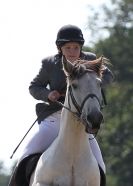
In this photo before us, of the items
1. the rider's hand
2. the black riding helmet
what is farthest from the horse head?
the black riding helmet

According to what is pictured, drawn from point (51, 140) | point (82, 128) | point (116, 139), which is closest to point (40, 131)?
point (51, 140)

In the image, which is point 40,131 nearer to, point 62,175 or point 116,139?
point 62,175

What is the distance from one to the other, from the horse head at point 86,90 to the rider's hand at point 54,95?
570mm

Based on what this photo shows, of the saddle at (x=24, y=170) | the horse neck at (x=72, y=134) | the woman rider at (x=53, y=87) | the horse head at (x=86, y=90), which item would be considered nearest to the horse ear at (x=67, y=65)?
the horse head at (x=86, y=90)

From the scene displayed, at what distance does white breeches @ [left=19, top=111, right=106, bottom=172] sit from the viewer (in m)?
16.2

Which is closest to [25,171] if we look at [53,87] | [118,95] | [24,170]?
[24,170]

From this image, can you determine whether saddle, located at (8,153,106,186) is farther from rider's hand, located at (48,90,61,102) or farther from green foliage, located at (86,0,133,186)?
green foliage, located at (86,0,133,186)

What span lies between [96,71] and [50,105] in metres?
1.48

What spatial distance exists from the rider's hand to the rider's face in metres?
0.55

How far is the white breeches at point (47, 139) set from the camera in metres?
16.2

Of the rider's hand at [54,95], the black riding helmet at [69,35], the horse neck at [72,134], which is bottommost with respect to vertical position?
the horse neck at [72,134]

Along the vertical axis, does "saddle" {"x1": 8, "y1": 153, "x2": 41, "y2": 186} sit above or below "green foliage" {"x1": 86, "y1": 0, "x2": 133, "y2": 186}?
above

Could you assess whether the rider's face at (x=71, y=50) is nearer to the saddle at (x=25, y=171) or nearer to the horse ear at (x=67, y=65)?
the horse ear at (x=67, y=65)

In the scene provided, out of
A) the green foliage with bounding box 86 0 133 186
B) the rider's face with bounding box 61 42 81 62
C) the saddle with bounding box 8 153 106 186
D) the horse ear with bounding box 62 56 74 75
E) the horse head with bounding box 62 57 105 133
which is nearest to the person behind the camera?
the horse head with bounding box 62 57 105 133
